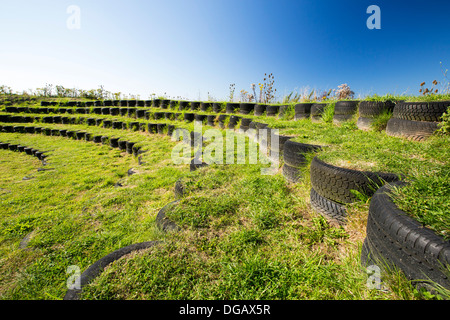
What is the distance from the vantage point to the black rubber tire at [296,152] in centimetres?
274

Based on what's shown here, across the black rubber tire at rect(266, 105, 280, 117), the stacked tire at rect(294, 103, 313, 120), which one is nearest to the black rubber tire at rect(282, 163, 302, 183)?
the stacked tire at rect(294, 103, 313, 120)

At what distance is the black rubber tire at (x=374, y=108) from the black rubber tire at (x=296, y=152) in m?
1.80

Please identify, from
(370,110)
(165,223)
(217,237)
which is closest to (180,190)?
(165,223)

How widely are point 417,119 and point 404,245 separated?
256 cm

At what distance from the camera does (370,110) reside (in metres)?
3.65

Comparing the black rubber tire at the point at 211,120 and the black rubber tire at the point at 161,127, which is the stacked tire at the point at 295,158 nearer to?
the black rubber tire at the point at 211,120

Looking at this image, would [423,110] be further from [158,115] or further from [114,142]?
[158,115]

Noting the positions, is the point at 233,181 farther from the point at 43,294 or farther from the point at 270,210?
the point at 43,294

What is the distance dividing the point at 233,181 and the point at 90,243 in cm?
205

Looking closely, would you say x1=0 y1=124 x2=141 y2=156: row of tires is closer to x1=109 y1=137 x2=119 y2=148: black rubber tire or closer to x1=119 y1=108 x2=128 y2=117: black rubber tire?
x1=109 y1=137 x2=119 y2=148: black rubber tire

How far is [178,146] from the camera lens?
6566 mm

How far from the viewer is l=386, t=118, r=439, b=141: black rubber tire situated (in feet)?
8.69

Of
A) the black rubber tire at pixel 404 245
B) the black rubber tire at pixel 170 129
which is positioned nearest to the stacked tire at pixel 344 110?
the black rubber tire at pixel 404 245
